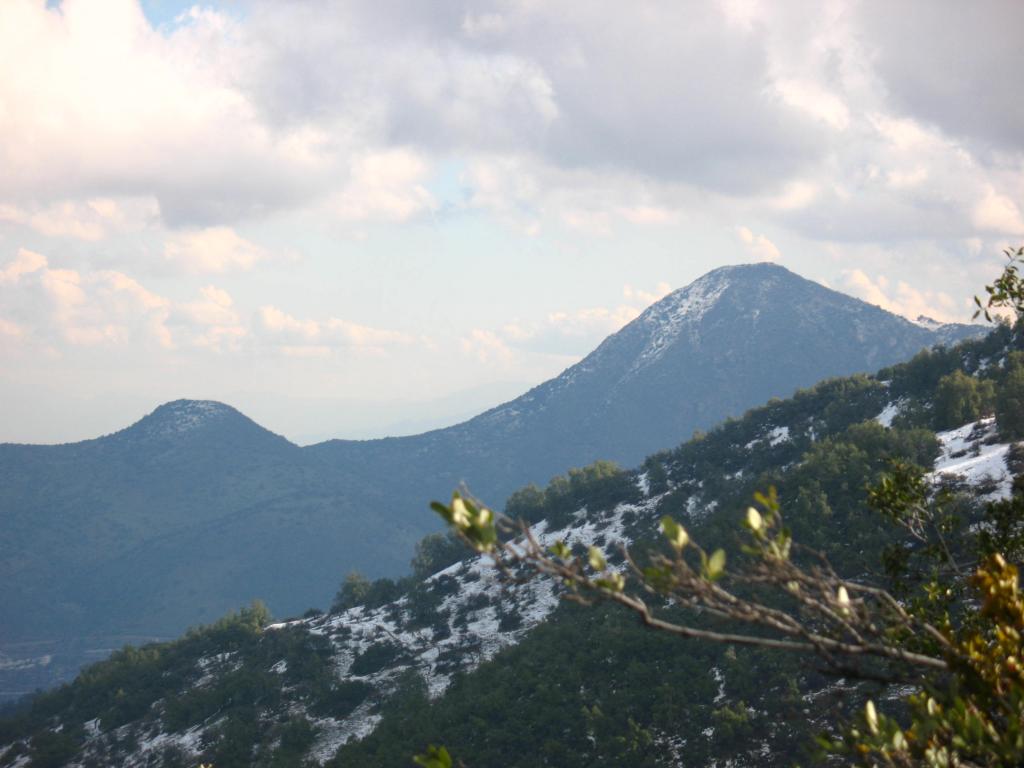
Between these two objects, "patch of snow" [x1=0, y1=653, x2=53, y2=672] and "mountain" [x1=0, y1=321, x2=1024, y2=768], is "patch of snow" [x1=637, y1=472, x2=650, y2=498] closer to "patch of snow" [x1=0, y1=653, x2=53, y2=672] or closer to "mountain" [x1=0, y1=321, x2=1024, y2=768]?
"mountain" [x1=0, y1=321, x2=1024, y2=768]

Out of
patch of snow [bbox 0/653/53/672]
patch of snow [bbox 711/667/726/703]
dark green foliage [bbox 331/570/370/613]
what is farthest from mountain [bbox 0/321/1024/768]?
patch of snow [bbox 0/653/53/672]

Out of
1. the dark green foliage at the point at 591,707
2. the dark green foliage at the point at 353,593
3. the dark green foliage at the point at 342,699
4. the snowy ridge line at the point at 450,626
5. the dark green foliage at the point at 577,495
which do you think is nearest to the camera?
the dark green foliage at the point at 591,707

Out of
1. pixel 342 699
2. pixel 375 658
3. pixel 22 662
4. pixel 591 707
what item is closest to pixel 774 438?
pixel 375 658

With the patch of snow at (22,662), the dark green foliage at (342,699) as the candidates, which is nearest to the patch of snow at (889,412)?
the dark green foliage at (342,699)

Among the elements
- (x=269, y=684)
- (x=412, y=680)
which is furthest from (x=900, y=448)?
(x=269, y=684)

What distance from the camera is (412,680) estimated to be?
59.1m

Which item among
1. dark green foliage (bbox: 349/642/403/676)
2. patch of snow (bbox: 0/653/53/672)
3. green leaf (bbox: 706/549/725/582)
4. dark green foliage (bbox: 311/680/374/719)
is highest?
green leaf (bbox: 706/549/725/582)

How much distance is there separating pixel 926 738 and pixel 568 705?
124 ft

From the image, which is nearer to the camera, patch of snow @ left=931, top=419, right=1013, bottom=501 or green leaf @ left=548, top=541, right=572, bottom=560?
green leaf @ left=548, top=541, right=572, bottom=560

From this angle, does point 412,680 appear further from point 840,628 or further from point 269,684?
A: point 840,628

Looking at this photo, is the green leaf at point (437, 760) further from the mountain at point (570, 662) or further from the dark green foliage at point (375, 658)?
the dark green foliage at point (375, 658)

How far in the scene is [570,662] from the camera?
157ft

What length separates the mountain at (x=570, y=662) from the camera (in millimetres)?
38188

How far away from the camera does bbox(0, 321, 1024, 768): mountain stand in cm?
3819
